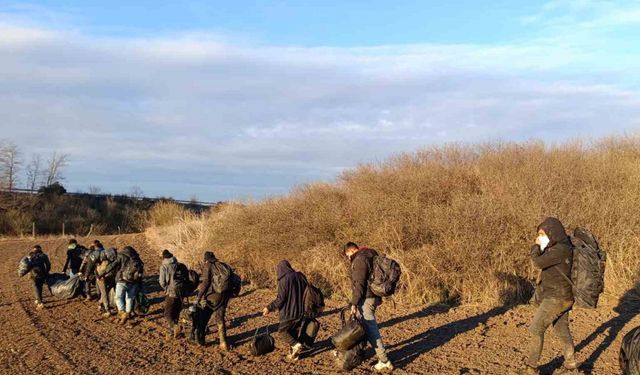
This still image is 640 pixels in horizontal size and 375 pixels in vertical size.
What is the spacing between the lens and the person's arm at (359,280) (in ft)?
27.7

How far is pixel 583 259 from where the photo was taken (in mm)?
8281

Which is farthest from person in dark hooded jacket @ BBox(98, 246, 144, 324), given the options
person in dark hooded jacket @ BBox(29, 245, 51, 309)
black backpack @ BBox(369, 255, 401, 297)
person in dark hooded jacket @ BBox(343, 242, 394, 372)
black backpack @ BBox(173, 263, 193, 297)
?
black backpack @ BBox(369, 255, 401, 297)

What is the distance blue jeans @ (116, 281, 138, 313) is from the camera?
13398 millimetres

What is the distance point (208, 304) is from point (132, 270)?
11.8 ft

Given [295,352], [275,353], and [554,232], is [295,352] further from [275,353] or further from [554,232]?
[554,232]

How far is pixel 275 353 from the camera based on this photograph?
1012cm

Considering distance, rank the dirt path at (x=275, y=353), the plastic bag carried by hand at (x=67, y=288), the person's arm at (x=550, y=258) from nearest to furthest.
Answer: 1. the person's arm at (x=550, y=258)
2. the dirt path at (x=275, y=353)
3. the plastic bag carried by hand at (x=67, y=288)

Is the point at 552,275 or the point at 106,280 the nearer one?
the point at 552,275

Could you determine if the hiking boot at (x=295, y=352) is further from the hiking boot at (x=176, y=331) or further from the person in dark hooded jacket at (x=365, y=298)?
the hiking boot at (x=176, y=331)

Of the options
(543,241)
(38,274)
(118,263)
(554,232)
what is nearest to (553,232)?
(554,232)

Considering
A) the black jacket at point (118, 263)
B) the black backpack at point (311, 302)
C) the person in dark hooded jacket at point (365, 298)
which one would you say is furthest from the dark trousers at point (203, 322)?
the black jacket at point (118, 263)

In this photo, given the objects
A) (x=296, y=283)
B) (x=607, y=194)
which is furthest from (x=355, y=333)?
(x=607, y=194)

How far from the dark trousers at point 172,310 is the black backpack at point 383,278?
457 cm

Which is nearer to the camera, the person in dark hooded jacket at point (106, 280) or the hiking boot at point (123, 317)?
the hiking boot at point (123, 317)
